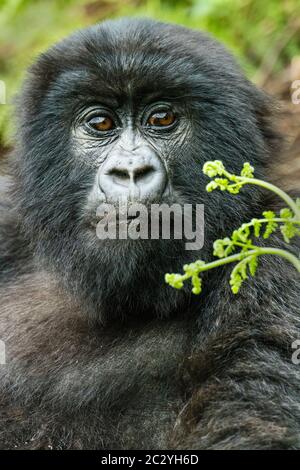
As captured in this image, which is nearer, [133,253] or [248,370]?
[248,370]

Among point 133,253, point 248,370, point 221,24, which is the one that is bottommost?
point 248,370

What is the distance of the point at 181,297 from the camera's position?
13.1 feet

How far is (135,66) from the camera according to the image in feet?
13.3

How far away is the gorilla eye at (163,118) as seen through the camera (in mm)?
4156

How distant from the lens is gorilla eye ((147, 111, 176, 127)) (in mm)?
4156

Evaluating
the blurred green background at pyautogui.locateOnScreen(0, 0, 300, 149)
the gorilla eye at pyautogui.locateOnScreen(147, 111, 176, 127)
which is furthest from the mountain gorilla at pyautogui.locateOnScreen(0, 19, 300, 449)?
the blurred green background at pyautogui.locateOnScreen(0, 0, 300, 149)

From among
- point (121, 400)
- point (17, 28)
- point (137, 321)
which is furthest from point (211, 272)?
point (17, 28)

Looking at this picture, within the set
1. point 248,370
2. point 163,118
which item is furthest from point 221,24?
point 248,370

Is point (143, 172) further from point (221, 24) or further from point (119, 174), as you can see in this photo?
point (221, 24)

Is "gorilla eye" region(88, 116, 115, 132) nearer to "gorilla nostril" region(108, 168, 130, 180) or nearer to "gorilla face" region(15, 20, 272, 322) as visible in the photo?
"gorilla face" region(15, 20, 272, 322)

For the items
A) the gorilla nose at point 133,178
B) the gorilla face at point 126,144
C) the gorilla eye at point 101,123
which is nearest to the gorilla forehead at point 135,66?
the gorilla face at point 126,144

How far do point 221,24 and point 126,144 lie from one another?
12.3 feet

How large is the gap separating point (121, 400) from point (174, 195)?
1027mm

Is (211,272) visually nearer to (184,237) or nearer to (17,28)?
(184,237)
